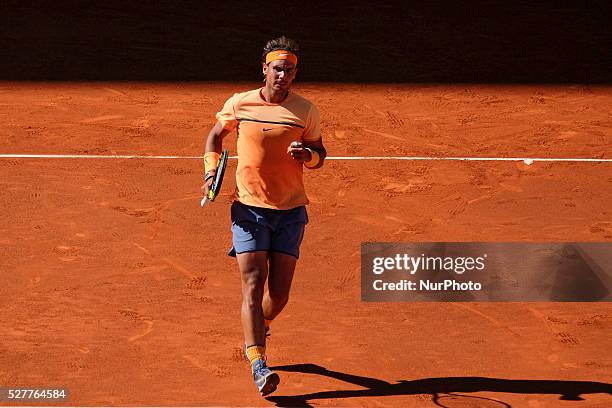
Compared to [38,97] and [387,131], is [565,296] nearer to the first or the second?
[387,131]

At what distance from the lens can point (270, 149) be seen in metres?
8.12

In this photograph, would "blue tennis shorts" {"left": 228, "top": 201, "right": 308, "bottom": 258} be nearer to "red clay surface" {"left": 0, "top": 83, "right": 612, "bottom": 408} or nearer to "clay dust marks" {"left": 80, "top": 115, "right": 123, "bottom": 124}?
"red clay surface" {"left": 0, "top": 83, "right": 612, "bottom": 408}

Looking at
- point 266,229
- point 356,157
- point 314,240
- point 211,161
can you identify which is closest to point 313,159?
point 266,229

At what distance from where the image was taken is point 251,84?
14484 millimetres

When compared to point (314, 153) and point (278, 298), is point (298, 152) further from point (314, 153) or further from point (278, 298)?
point (278, 298)

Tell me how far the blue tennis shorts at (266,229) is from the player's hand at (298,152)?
39cm

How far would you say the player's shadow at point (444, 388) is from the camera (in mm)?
8547

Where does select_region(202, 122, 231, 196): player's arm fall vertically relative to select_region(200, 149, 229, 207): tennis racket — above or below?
above

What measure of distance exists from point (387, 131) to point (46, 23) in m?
5.01

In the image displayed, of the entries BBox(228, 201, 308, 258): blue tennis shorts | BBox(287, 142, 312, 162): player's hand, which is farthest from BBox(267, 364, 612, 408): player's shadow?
BBox(287, 142, 312, 162): player's hand

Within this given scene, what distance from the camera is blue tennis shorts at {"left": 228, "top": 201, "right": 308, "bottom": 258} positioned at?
812cm

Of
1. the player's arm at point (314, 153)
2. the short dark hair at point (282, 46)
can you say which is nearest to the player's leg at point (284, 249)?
the player's arm at point (314, 153)

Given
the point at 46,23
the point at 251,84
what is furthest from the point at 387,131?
the point at 46,23

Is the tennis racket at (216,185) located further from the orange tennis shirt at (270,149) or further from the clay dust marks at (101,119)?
the clay dust marks at (101,119)
